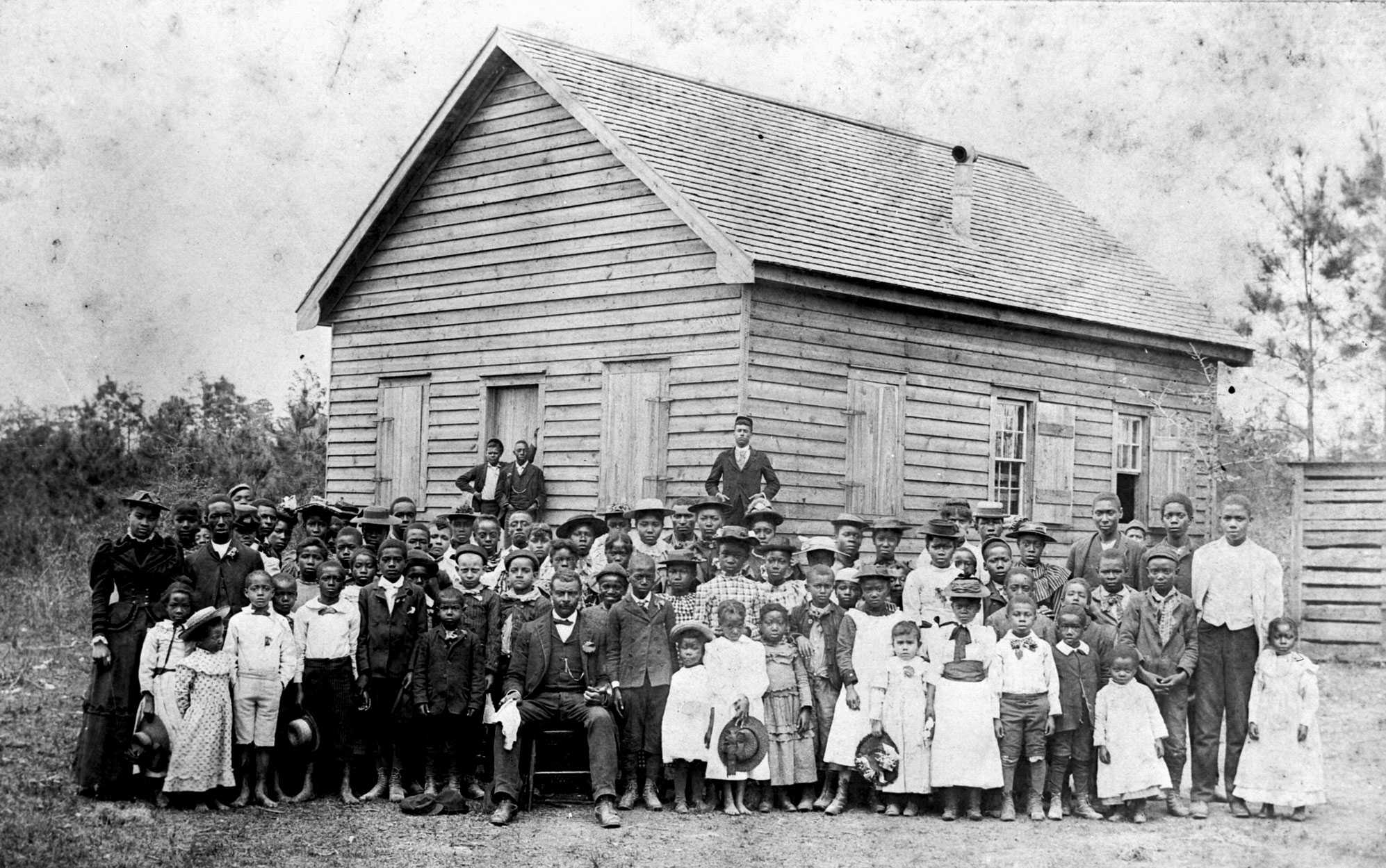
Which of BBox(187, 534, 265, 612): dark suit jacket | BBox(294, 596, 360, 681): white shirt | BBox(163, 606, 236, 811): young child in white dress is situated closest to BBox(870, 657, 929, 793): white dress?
BBox(294, 596, 360, 681): white shirt

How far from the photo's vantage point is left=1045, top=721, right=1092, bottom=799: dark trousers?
8281mm

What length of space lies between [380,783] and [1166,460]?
11.7 meters

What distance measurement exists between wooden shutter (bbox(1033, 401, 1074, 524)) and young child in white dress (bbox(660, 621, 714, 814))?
26.7 ft

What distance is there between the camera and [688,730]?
27.2ft

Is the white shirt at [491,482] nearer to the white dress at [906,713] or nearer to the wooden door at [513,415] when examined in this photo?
the wooden door at [513,415]

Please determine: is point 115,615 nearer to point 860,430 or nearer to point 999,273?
point 860,430

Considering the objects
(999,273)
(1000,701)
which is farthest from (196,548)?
(999,273)

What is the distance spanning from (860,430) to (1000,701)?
5.71 meters

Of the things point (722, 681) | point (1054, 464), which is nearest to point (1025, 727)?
point (722, 681)

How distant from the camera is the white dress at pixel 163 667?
26.6 ft

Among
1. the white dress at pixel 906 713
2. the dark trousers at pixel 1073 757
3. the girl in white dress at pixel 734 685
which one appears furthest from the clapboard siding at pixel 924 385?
the dark trousers at pixel 1073 757

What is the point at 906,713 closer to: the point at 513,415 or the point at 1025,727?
the point at 1025,727

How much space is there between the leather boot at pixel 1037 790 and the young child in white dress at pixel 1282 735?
1.23 metres

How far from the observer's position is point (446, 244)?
15.8 metres
